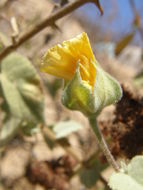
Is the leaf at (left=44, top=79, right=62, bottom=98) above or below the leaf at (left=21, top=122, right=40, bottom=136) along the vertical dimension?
below

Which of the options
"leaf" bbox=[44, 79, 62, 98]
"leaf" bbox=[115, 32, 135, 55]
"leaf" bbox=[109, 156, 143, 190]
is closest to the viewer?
"leaf" bbox=[109, 156, 143, 190]

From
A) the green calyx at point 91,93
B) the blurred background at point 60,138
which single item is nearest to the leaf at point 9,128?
the blurred background at point 60,138

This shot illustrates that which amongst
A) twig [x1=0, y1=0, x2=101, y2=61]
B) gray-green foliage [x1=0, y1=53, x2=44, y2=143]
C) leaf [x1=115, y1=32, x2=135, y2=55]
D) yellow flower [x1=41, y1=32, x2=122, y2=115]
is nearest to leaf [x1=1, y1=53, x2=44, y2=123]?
gray-green foliage [x1=0, y1=53, x2=44, y2=143]

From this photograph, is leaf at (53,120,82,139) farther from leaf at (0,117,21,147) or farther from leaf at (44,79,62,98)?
leaf at (44,79,62,98)

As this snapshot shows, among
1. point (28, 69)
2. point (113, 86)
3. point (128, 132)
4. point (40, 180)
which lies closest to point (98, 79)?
point (113, 86)

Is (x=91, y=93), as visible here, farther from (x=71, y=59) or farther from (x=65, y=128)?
(x=65, y=128)

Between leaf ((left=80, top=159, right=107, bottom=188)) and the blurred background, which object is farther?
leaf ((left=80, top=159, right=107, bottom=188))

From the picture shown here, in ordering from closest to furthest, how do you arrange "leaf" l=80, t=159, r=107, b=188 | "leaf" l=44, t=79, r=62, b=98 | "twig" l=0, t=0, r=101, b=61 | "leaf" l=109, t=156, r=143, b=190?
"leaf" l=109, t=156, r=143, b=190
"twig" l=0, t=0, r=101, b=61
"leaf" l=80, t=159, r=107, b=188
"leaf" l=44, t=79, r=62, b=98
